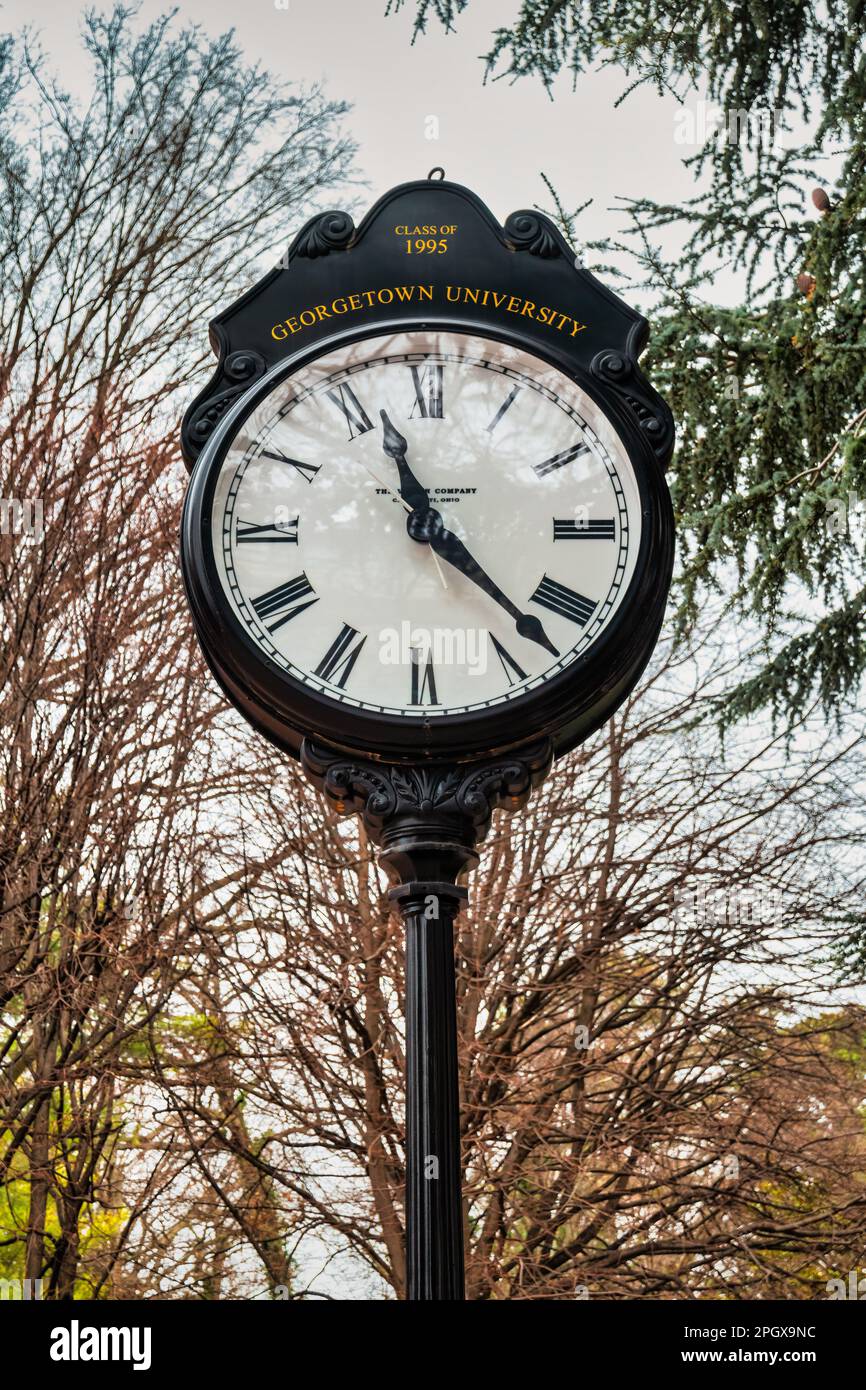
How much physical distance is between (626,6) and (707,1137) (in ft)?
18.5

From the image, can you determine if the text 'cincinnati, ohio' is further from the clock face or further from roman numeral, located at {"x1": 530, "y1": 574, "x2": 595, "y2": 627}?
roman numeral, located at {"x1": 530, "y1": 574, "x2": 595, "y2": 627}

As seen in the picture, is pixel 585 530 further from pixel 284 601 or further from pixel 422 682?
pixel 284 601

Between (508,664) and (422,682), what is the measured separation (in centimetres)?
14

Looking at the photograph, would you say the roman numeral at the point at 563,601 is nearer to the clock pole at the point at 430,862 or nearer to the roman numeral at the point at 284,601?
the clock pole at the point at 430,862

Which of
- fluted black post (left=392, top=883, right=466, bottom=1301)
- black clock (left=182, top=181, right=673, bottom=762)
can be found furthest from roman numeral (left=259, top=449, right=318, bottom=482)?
fluted black post (left=392, top=883, right=466, bottom=1301)

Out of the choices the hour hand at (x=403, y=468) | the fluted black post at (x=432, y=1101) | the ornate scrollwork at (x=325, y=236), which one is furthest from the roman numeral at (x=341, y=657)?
the ornate scrollwork at (x=325, y=236)

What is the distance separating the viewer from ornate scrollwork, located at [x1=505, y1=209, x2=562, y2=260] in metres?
2.57

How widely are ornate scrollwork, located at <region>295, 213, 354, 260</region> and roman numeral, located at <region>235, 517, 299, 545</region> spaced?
1.65 feet

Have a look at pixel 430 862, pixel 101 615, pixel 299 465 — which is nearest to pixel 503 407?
pixel 299 465

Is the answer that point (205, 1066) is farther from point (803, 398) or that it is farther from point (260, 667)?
point (260, 667)

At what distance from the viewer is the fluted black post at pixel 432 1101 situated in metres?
2.03

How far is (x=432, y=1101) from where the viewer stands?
2119 mm

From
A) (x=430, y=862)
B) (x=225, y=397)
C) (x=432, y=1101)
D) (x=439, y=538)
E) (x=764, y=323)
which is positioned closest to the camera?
(x=432, y=1101)
